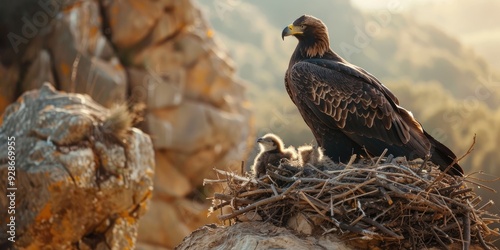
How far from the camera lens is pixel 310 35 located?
9.30 meters

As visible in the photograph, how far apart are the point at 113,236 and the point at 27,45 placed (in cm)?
1061

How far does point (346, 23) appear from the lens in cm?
4969

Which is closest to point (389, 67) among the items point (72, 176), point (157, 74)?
point (157, 74)

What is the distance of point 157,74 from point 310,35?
13.8 meters

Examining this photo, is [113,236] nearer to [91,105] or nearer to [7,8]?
[91,105]

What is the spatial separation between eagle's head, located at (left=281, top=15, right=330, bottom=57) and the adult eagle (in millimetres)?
334

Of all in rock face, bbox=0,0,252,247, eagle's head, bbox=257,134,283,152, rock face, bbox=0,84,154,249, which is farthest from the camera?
rock face, bbox=0,0,252,247

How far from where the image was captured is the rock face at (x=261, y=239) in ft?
21.3

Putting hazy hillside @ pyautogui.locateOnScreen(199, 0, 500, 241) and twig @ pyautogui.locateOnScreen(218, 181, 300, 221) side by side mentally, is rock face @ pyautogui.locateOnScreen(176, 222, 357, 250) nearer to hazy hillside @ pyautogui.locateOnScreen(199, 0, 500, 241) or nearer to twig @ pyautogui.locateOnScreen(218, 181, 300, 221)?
twig @ pyautogui.locateOnScreen(218, 181, 300, 221)

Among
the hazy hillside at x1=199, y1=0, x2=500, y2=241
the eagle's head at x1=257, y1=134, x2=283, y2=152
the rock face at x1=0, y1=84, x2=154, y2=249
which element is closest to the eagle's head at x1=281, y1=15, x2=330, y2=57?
the eagle's head at x1=257, y1=134, x2=283, y2=152

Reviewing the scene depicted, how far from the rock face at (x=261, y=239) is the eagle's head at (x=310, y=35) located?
285 centimetres

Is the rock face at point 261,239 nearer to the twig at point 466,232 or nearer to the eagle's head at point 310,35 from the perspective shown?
the twig at point 466,232

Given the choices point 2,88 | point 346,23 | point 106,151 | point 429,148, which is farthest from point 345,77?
point 346,23

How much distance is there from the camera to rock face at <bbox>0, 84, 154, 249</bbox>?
10.1 meters
